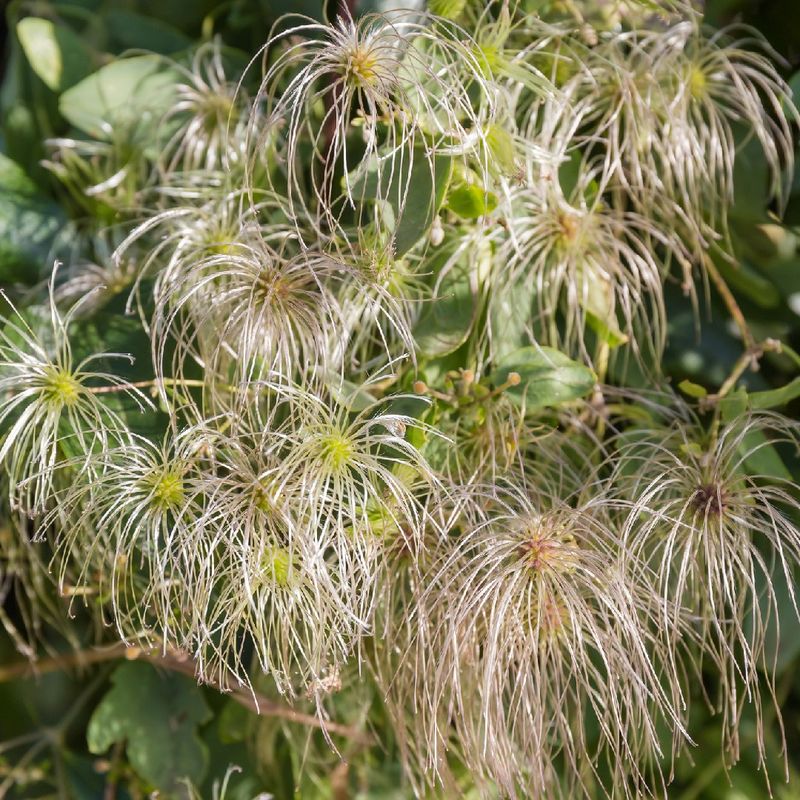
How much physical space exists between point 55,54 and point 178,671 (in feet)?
1.30

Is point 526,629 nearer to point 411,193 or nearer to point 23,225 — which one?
point 411,193

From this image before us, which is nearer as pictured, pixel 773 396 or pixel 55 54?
pixel 773 396

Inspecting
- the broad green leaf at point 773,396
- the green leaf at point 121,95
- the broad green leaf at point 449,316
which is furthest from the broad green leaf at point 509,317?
the green leaf at point 121,95

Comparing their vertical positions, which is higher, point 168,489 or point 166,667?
point 168,489

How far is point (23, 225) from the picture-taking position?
59 centimetres

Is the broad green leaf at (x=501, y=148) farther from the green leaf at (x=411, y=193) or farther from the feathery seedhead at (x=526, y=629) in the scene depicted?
the feathery seedhead at (x=526, y=629)

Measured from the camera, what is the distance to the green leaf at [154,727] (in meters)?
A: 0.57

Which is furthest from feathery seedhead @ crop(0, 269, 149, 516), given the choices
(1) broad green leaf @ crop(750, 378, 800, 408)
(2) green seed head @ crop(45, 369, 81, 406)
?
(1) broad green leaf @ crop(750, 378, 800, 408)

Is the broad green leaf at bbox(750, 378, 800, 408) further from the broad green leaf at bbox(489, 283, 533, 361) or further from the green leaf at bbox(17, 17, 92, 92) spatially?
the green leaf at bbox(17, 17, 92, 92)

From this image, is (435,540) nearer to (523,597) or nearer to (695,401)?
(523,597)

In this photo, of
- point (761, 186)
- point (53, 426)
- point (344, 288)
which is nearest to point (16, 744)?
point (53, 426)

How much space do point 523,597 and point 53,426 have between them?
9.6 inches

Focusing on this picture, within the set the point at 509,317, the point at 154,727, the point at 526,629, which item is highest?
the point at 509,317

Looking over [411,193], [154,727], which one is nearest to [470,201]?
[411,193]
